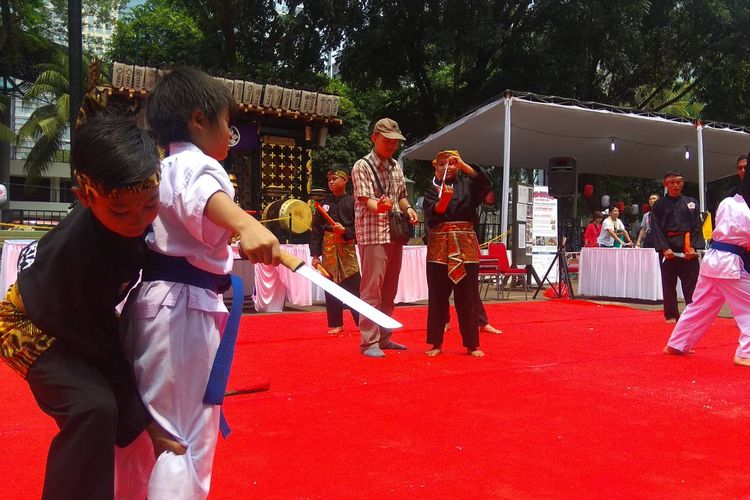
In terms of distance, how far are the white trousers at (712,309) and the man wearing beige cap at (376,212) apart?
212cm

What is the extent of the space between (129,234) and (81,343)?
0.83ft

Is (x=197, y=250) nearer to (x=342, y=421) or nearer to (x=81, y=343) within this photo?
(x=81, y=343)

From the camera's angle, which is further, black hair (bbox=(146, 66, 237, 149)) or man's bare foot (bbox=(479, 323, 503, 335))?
man's bare foot (bbox=(479, 323, 503, 335))

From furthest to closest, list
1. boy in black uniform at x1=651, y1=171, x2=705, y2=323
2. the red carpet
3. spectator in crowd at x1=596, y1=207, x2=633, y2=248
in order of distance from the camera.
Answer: spectator in crowd at x1=596, y1=207, x2=633, y2=248 → boy in black uniform at x1=651, y1=171, x2=705, y2=323 → the red carpet

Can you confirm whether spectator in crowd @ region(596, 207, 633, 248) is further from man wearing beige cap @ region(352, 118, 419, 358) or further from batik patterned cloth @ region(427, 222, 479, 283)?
man wearing beige cap @ region(352, 118, 419, 358)

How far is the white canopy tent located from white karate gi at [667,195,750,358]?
597 cm

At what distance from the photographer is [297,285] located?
923 cm

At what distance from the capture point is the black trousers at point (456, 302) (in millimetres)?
5230

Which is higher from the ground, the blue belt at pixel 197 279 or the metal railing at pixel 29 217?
the metal railing at pixel 29 217

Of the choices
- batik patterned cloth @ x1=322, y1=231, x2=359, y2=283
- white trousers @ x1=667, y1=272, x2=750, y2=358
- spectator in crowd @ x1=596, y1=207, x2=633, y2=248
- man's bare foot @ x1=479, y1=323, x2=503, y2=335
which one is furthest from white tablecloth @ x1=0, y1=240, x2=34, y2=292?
spectator in crowd @ x1=596, y1=207, x2=633, y2=248

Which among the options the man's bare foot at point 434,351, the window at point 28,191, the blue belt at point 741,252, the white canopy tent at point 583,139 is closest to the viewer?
the blue belt at point 741,252

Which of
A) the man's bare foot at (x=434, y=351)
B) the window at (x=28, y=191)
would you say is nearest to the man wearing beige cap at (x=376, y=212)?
the man's bare foot at (x=434, y=351)

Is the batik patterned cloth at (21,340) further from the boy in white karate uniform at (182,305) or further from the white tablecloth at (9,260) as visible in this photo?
the white tablecloth at (9,260)

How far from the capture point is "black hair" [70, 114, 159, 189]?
1.48 m
